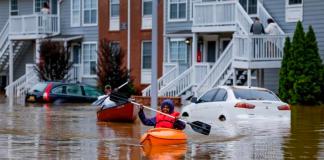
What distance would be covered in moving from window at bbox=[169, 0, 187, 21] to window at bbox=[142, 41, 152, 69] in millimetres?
2280

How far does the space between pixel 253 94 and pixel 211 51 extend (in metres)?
17.3

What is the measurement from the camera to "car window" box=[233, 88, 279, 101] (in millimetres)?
24667

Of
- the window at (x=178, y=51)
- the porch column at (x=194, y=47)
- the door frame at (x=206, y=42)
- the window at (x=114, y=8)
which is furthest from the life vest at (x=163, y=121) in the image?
the window at (x=114, y=8)

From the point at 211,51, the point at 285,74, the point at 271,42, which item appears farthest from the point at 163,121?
the point at 211,51

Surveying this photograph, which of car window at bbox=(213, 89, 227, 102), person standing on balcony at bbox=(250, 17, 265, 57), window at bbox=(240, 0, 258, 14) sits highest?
window at bbox=(240, 0, 258, 14)

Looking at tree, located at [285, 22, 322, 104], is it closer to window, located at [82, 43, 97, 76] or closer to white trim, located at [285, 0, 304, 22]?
white trim, located at [285, 0, 304, 22]

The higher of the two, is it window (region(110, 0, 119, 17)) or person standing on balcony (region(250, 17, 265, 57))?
window (region(110, 0, 119, 17))

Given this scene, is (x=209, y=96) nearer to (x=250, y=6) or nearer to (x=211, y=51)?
(x=250, y=6)

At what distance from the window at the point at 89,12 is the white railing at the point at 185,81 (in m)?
10.5

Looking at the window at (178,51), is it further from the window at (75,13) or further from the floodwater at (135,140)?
the floodwater at (135,140)

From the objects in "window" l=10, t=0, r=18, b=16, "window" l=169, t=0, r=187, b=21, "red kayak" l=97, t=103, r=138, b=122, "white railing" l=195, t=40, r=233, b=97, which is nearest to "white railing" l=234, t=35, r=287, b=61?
"white railing" l=195, t=40, r=233, b=97

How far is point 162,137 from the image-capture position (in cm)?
1781

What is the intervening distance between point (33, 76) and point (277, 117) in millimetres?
27709

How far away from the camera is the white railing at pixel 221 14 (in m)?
37.0
